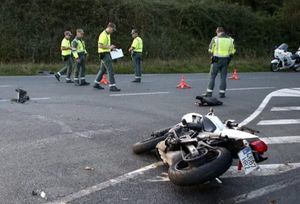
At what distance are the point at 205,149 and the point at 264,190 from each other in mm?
844

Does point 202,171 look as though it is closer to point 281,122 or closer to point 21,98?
point 281,122

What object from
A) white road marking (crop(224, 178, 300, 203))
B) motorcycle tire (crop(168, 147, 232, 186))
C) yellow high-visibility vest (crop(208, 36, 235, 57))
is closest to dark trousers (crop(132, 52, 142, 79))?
yellow high-visibility vest (crop(208, 36, 235, 57))

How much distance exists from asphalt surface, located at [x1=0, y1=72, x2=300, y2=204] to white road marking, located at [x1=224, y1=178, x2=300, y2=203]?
0.05 metres

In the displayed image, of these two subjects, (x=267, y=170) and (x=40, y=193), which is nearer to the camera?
(x=40, y=193)

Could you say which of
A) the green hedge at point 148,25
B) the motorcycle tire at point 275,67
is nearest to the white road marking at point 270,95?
the motorcycle tire at point 275,67

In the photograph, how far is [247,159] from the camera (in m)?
5.89

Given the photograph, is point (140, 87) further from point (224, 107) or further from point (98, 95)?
point (224, 107)

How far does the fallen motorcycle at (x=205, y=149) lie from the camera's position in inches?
226

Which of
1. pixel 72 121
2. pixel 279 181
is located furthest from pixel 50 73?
pixel 279 181

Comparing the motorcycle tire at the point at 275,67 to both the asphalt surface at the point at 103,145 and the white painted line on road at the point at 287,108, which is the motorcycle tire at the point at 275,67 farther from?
the white painted line on road at the point at 287,108

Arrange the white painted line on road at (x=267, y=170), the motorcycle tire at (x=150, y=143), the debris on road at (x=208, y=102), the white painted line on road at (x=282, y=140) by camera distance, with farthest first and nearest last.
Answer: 1. the debris on road at (x=208, y=102)
2. the white painted line on road at (x=282, y=140)
3. the motorcycle tire at (x=150, y=143)
4. the white painted line on road at (x=267, y=170)

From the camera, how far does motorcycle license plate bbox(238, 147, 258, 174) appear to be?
19.2 feet

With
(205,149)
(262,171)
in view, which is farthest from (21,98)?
(205,149)

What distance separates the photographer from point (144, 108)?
12.2 meters
